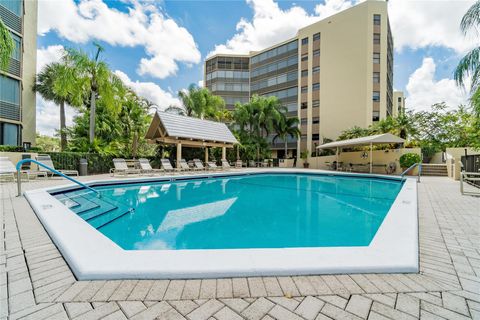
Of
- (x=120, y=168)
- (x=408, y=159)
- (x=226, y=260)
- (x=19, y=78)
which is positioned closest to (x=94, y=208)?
(x=226, y=260)

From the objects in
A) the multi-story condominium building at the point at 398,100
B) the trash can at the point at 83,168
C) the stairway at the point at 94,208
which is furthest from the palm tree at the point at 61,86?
the multi-story condominium building at the point at 398,100

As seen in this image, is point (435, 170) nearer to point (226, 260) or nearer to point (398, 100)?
point (226, 260)

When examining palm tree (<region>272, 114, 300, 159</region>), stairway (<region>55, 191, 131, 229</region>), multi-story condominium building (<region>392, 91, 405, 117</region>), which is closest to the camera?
stairway (<region>55, 191, 131, 229</region>)

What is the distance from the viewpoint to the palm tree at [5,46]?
13.6 ft

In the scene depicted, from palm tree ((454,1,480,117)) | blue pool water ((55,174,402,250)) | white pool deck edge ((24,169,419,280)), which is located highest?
palm tree ((454,1,480,117))

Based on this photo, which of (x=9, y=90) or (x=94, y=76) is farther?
(x=9, y=90)

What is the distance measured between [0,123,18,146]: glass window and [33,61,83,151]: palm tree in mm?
2840

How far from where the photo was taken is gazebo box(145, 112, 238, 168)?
587 inches

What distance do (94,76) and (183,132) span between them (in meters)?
6.67

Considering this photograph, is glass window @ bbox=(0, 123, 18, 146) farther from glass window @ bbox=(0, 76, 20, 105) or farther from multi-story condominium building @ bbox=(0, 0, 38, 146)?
glass window @ bbox=(0, 76, 20, 105)

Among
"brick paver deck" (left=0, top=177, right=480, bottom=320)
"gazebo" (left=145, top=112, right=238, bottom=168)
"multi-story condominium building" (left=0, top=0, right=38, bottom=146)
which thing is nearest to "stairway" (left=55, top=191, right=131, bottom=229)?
"brick paver deck" (left=0, top=177, right=480, bottom=320)

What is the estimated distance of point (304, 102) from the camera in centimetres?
3166

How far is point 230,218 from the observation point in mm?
5680

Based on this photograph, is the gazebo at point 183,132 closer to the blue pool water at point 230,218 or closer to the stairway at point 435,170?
the blue pool water at point 230,218
